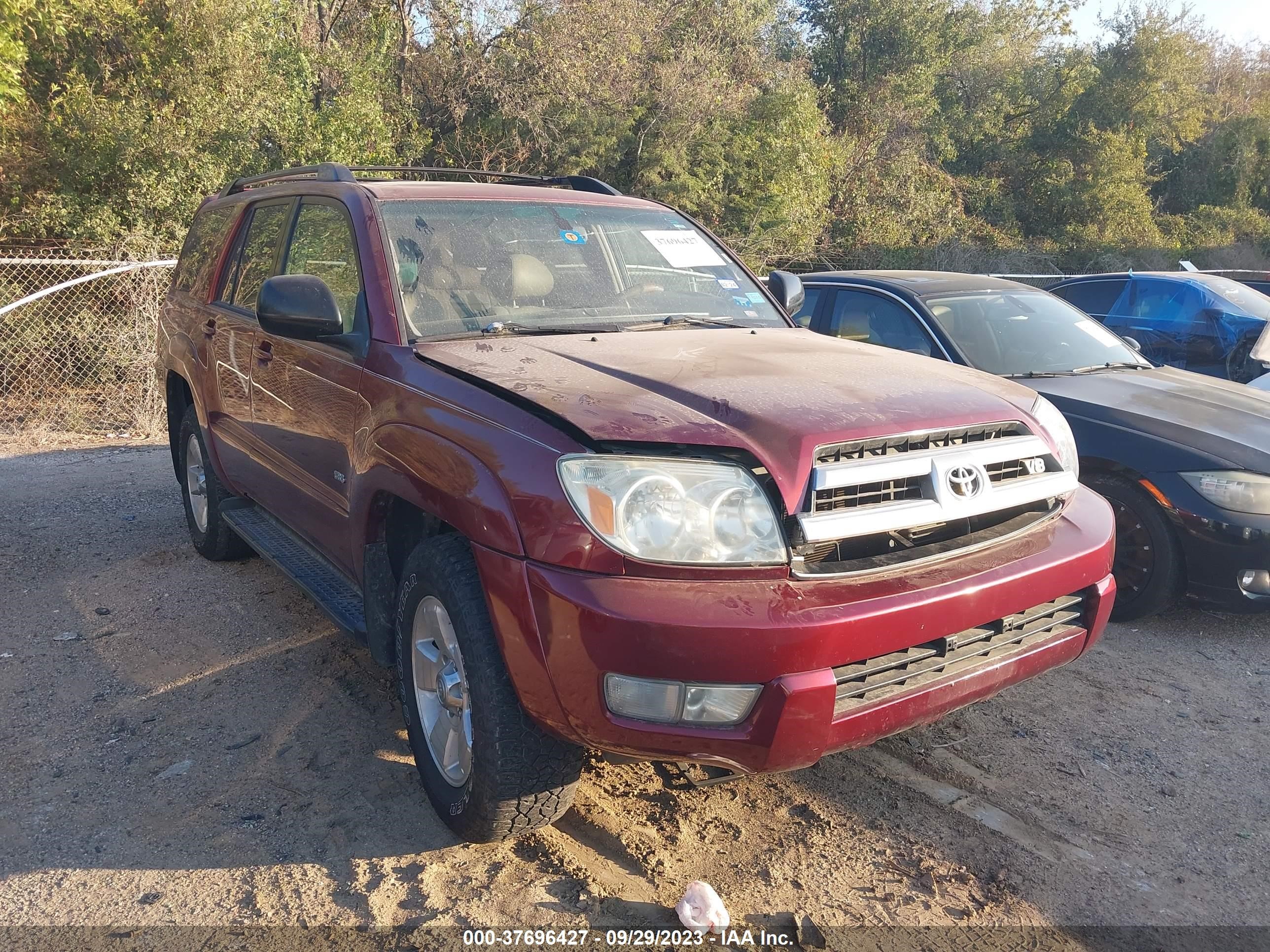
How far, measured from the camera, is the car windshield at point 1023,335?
Result: 5.60 meters

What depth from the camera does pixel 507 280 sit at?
3572 mm

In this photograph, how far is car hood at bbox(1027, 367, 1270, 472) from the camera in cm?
459

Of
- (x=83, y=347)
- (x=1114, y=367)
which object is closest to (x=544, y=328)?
(x=1114, y=367)

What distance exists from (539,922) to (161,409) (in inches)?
326

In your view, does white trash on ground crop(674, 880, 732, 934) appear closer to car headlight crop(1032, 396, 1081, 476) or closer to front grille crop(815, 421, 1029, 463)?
front grille crop(815, 421, 1029, 463)

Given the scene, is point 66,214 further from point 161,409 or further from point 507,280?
point 507,280

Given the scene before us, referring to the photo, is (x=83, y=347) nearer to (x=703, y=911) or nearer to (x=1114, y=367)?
(x=1114, y=367)

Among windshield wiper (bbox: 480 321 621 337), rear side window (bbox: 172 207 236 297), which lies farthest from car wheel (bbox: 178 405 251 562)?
windshield wiper (bbox: 480 321 621 337)

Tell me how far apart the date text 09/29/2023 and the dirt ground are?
0.03 meters

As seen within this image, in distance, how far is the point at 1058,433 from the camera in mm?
3168

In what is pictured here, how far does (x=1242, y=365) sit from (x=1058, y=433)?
6284 mm

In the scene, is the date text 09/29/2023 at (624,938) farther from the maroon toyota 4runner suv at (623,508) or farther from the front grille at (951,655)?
the front grille at (951,655)

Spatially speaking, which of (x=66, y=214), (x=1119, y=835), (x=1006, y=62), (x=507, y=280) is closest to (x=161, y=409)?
(x=66, y=214)

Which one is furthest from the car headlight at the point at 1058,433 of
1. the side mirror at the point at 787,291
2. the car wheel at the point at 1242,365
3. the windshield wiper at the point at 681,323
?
the car wheel at the point at 1242,365
